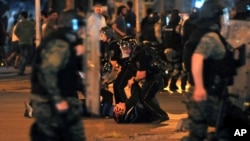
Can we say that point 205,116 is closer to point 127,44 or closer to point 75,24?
Answer: point 75,24

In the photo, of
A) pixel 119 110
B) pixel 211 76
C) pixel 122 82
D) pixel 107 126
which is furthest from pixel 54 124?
pixel 122 82

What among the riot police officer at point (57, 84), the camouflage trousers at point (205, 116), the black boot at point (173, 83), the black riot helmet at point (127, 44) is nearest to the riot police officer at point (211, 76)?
the camouflage trousers at point (205, 116)

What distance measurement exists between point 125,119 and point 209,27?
4.40m

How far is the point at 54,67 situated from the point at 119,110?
15.5ft

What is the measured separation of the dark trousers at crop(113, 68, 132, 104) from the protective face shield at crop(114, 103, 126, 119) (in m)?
0.36

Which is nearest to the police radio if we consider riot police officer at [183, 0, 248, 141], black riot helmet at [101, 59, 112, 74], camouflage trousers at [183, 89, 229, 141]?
riot police officer at [183, 0, 248, 141]

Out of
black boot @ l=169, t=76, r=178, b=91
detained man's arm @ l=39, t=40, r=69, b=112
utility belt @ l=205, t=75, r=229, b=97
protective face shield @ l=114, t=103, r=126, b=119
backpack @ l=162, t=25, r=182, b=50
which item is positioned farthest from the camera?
black boot @ l=169, t=76, r=178, b=91

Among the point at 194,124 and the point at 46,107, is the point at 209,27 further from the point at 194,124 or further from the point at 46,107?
the point at 46,107

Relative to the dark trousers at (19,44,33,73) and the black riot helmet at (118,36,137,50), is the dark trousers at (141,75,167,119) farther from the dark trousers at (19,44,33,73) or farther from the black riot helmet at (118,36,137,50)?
the dark trousers at (19,44,33,73)

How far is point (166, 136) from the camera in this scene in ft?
33.9

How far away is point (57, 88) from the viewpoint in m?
6.85

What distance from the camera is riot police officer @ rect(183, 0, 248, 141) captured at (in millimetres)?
7211

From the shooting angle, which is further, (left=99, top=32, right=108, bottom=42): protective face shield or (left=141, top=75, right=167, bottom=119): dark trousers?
(left=99, top=32, right=108, bottom=42): protective face shield

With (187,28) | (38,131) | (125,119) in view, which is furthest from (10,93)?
(38,131)
